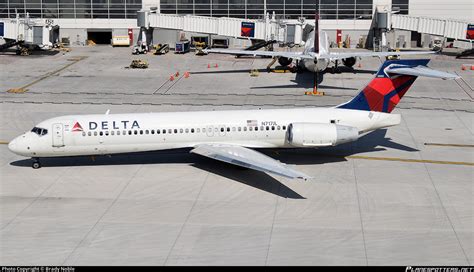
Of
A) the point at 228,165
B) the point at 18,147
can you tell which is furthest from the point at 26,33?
the point at 228,165

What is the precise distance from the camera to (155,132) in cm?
3641

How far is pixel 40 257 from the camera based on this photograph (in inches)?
1019

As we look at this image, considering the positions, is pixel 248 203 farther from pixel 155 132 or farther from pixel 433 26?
pixel 433 26

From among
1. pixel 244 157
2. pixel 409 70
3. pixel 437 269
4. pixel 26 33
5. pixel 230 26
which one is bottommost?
pixel 437 269

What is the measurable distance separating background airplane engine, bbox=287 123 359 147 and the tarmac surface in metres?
1.60

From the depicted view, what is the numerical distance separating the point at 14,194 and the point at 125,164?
21.6 ft

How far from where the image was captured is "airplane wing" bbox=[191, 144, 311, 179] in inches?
1286

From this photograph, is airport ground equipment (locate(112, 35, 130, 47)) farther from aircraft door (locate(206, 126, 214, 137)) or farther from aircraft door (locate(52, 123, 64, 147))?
aircraft door (locate(206, 126, 214, 137))

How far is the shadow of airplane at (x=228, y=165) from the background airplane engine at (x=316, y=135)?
188 cm

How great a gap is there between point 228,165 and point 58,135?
29.3 feet

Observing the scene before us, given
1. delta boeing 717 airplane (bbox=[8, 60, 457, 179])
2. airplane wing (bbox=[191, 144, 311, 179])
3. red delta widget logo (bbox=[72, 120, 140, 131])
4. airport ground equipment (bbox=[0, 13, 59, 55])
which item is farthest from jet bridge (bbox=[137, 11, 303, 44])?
red delta widget logo (bbox=[72, 120, 140, 131])

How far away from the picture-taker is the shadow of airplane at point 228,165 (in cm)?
3588

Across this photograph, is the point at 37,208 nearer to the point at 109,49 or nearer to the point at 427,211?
the point at 427,211

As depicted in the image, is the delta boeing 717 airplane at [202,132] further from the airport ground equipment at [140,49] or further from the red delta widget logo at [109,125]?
the airport ground equipment at [140,49]
